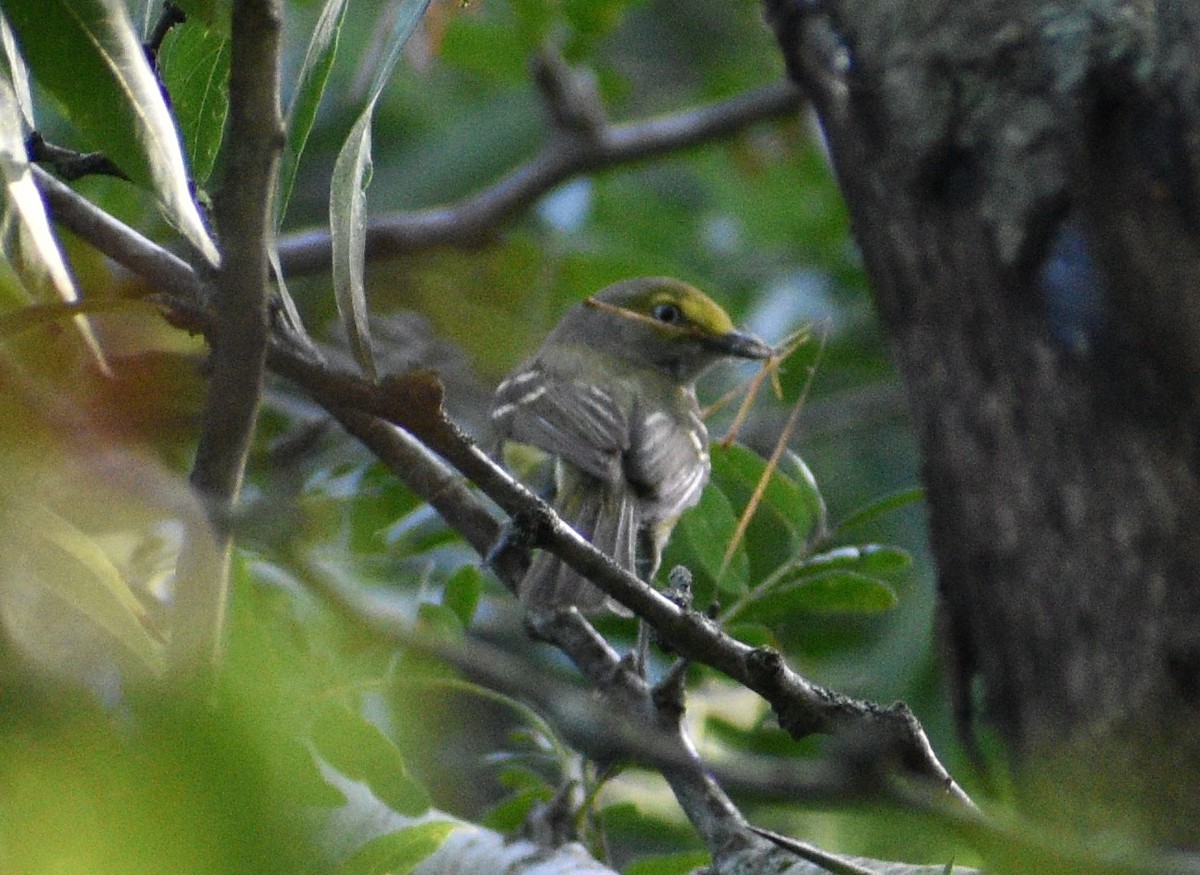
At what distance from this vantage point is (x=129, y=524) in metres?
1.42

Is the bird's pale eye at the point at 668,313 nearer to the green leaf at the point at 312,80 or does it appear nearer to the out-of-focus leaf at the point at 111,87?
the green leaf at the point at 312,80

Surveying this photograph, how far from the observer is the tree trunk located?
298 centimetres

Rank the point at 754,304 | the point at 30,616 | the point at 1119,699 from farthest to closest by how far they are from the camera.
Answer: the point at 754,304 < the point at 1119,699 < the point at 30,616

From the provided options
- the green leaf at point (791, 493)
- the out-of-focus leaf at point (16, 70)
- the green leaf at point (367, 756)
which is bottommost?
the green leaf at point (791, 493)

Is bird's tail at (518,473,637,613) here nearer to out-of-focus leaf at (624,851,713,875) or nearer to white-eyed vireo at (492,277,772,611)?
white-eyed vireo at (492,277,772,611)

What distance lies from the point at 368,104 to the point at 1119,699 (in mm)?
1978

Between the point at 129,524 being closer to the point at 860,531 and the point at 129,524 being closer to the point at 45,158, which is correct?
the point at 45,158

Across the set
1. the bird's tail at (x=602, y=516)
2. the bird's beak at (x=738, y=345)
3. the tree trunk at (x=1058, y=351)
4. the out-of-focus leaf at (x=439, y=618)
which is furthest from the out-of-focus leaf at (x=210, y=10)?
the bird's beak at (x=738, y=345)

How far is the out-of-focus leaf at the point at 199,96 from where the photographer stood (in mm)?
1843

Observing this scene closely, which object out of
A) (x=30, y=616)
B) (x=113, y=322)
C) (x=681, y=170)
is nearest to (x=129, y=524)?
(x=30, y=616)

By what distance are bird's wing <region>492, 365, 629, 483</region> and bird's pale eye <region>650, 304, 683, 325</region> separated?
647 millimetres

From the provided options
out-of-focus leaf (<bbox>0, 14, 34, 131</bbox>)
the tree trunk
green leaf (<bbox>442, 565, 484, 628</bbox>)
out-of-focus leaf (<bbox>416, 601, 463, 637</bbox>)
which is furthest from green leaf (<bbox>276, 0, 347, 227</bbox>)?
the tree trunk

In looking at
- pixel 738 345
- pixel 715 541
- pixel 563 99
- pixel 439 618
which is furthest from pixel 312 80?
pixel 563 99

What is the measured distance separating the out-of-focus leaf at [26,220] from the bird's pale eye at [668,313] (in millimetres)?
3393
